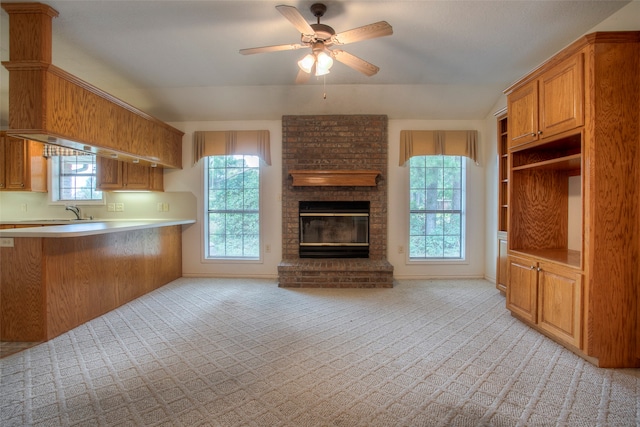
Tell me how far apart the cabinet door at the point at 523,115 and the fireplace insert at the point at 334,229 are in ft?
6.87

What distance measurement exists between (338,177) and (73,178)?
4.34 meters

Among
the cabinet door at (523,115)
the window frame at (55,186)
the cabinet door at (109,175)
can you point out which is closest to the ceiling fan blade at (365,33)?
the cabinet door at (523,115)

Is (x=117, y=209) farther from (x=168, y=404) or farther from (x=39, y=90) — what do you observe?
(x=168, y=404)

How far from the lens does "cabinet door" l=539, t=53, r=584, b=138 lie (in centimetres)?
200

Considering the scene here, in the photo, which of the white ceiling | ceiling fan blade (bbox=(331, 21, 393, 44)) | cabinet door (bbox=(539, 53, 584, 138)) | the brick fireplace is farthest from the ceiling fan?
the brick fireplace

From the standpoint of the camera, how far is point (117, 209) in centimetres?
446

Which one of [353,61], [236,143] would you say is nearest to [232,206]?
[236,143]

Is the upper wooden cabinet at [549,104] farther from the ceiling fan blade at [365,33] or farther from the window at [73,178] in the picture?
the window at [73,178]

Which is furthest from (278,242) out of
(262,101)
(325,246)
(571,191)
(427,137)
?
(571,191)

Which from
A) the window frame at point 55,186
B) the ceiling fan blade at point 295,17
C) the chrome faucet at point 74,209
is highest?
the ceiling fan blade at point 295,17

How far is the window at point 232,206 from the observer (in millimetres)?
4492

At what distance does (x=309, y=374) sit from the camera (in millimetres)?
1832

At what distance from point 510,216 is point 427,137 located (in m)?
1.90

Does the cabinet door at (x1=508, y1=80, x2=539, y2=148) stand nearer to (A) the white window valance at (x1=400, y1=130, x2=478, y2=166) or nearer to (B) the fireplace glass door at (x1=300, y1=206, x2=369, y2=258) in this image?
(A) the white window valance at (x1=400, y1=130, x2=478, y2=166)
